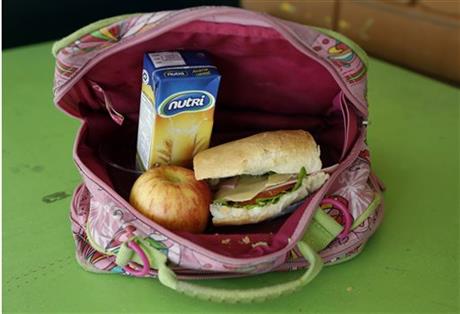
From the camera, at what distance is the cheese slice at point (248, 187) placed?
59cm

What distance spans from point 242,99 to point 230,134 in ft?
0.15

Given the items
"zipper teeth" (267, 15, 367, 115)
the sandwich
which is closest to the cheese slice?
the sandwich

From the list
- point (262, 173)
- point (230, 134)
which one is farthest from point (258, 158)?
point (230, 134)

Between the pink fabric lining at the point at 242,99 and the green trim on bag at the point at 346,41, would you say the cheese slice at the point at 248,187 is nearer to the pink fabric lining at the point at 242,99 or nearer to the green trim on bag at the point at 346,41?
the pink fabric lining at the point at 242,99

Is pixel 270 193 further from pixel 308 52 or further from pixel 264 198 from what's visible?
pixel 308 52

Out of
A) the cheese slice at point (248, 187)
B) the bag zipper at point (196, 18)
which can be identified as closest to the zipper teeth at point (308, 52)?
the bag zipper at point (196, 18)

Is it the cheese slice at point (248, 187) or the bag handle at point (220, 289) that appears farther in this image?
the cheese slice at point (248, 187)

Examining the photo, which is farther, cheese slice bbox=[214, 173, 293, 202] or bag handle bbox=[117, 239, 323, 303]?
cheese slice bbox=[214, 173, 293, 202]

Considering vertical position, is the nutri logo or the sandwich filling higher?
the nutri logo

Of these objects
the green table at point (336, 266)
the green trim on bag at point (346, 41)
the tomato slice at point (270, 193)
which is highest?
the green trim on bag at point (346, 41)

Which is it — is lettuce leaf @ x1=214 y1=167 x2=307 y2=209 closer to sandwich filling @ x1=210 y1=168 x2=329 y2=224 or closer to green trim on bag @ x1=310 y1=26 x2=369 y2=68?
sandwich filling @ x1=210 y1=168 x2=329 y2=224

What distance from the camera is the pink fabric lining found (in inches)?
22.6

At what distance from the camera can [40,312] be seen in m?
0.53

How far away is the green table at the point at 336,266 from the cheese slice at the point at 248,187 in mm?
86
